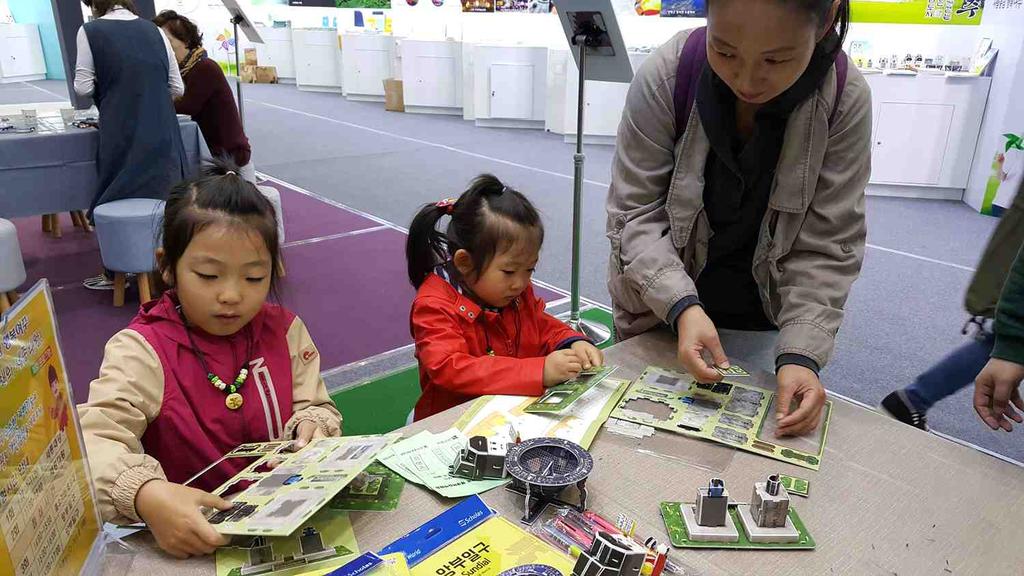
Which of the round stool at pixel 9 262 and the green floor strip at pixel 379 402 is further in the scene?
the round stool at pixel 9 262

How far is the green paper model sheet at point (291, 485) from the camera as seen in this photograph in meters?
0.76

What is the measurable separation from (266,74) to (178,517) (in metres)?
12.8

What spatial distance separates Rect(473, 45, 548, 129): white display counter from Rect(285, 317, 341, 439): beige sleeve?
716 centimetres

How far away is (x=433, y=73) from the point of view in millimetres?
9070

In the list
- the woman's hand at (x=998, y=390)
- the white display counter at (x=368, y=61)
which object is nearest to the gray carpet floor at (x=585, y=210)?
the white display counter at (x=368, y=61)

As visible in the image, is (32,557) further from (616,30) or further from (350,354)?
(616,30)

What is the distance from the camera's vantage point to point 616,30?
105 inches

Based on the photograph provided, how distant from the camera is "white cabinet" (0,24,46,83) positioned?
11758 mm

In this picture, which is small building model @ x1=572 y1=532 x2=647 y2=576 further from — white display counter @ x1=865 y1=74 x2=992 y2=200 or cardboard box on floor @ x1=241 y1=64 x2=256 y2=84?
cardboard box on floor @ x1=241 y1=64 x2=256 y2=84

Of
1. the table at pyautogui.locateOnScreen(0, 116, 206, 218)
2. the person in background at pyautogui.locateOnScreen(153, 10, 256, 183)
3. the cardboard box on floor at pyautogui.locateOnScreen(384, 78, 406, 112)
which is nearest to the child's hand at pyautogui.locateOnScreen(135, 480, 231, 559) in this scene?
the table at pyautogui.locateOnScreen(0, 116, 206, 218)

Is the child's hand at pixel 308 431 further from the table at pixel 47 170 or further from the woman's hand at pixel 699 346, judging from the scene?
the table at pixel 47 170

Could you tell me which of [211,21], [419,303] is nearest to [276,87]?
[211,21]

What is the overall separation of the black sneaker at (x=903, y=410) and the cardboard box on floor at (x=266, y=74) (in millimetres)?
12151

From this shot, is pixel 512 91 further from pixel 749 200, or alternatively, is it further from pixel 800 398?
pixel 800 398
